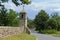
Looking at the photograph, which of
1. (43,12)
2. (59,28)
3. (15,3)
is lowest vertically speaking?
(59,28)

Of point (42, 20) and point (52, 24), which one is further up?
point (42, 20)

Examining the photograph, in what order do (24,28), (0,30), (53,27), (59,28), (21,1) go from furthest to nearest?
(59,28) → (53,27) → (24,28) → (21,1) → (0,30)

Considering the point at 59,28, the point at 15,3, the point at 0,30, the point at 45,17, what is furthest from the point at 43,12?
the point at 0,30

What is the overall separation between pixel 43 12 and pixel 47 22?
6930 mm

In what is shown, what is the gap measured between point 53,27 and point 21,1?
6829 cm

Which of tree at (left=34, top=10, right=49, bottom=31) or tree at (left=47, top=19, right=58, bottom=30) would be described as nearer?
tree at (left=47, top=19, right=58, bottom=30)

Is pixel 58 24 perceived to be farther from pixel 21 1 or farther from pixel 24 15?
pixel 21 1

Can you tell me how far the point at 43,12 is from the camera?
106 m

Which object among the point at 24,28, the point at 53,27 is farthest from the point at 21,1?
the point at 53,27

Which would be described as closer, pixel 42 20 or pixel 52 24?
pixel 52 24

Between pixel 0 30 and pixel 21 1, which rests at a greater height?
pixel 21 1

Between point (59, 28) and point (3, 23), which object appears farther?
point (59, 28)

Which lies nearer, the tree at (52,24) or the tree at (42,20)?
the tree at (52,24)

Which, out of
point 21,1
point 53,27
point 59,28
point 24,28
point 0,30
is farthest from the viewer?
point 59,28
